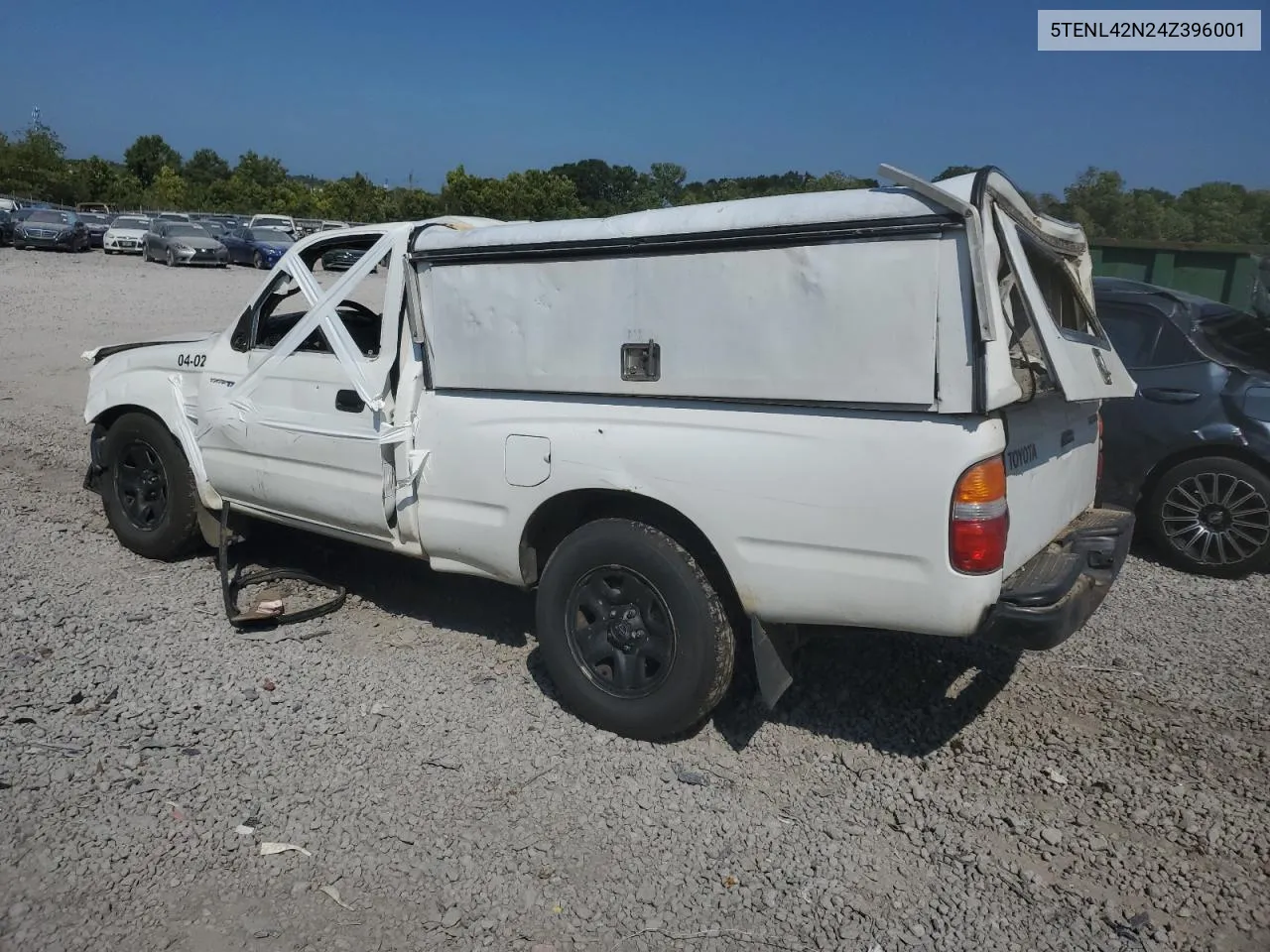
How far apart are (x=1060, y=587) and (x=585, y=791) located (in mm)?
1828

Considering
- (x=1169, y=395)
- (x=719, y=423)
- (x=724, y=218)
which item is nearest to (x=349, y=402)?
(x=719, y=423)

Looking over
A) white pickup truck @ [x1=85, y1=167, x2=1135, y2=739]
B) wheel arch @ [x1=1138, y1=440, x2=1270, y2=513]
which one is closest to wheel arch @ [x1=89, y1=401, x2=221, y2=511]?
white pickup truck @ [x1=85, y1=167, x2=1135, y2=739]

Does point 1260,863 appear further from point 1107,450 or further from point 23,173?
point 23,173

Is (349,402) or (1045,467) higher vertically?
(349,402)

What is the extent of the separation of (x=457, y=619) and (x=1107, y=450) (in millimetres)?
4060

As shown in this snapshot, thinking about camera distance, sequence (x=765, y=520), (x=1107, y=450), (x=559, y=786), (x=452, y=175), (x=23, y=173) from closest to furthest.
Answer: (x=765, y=520)
(x=559, y=786)
(x=1107, y=450)
(x=452, y=175)
(x=23, y=173)

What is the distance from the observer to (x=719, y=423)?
12.3 ft

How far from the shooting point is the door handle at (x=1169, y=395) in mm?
6238

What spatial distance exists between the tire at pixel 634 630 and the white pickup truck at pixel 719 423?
0.04 ft

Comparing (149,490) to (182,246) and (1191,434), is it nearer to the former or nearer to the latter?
(1191,434)

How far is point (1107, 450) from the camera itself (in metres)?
6.43

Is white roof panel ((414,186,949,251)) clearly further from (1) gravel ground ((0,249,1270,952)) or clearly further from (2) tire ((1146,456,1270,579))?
(2) tire ((1146,456,1270,579))

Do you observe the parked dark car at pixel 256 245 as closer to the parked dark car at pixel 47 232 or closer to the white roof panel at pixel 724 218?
the parked dark car at pixel 47 232

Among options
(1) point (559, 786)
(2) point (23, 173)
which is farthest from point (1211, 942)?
(2) point (23, 173)
